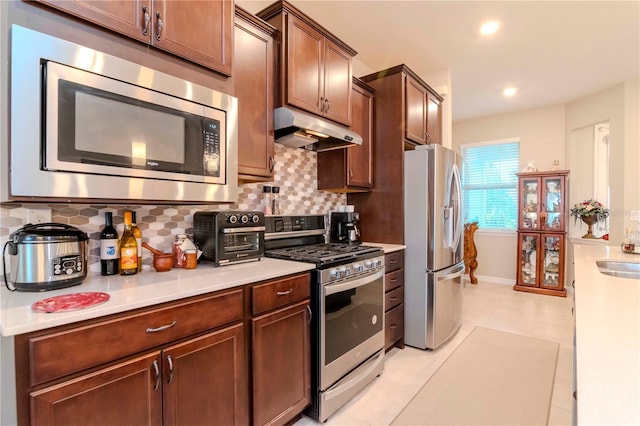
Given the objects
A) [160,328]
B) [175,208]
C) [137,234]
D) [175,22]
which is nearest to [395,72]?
[175,22]

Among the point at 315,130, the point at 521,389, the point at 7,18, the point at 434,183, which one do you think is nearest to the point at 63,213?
the point at 7,18

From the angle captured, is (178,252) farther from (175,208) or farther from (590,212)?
(590,212)

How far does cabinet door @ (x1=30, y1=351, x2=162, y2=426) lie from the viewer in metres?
0.92

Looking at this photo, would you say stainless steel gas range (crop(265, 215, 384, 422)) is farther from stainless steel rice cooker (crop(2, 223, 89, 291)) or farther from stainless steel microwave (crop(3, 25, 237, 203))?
stainless steel rice cooker (crop(2, 223, 89, 291))

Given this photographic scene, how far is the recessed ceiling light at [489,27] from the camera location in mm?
2740

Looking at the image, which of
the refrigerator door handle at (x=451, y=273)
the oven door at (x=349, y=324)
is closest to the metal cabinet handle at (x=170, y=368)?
the oven door at (x=349, y=324)

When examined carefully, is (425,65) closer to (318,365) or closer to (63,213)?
(318,365)

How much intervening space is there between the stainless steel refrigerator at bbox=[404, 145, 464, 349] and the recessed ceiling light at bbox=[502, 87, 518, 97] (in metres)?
2.09

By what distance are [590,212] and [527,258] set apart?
103cm

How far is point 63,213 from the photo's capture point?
143cm

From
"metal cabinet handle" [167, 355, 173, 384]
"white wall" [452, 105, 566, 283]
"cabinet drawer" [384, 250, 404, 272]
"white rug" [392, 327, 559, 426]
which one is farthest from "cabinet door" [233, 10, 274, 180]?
"white wall" [452, 105, 566, 283]

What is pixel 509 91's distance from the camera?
4.24 metres

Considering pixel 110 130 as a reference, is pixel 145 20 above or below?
above

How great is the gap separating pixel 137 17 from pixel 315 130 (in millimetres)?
1108
